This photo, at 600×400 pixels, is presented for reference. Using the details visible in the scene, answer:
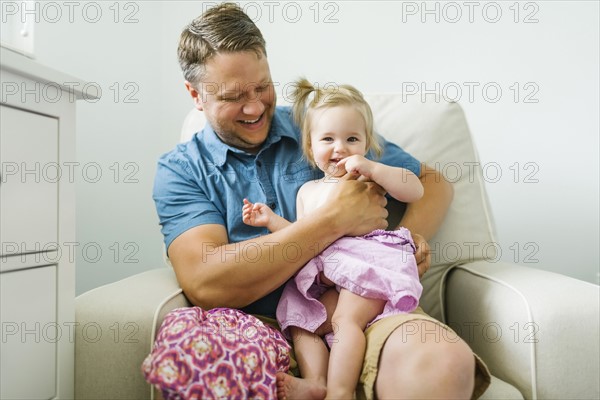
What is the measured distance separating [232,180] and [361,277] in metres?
0.41

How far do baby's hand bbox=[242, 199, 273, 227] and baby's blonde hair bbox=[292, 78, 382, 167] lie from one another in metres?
0.20

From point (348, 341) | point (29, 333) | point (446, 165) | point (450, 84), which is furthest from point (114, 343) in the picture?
point (450, 84)

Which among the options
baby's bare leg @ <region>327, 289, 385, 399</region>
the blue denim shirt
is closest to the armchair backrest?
the blue denim shirt

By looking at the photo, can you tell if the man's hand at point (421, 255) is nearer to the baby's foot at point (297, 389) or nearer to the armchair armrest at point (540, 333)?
the armchair armrest at point (540, 333)

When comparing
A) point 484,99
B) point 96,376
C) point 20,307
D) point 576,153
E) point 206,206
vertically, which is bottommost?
point 96,376

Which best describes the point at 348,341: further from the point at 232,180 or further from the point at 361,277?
the point at 232,180

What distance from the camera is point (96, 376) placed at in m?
0.99

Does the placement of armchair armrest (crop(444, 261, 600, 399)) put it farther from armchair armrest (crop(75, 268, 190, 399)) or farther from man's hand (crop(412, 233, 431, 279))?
armchair armrest (crop(75, 268, 190, 399))

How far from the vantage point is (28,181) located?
0.89m

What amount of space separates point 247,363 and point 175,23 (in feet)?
4.79

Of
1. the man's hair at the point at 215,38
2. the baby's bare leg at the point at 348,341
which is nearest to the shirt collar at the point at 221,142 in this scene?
the man's hair at the point at 215,38

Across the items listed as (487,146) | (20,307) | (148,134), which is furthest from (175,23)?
(20,307)

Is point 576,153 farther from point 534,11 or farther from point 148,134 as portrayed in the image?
point 148,134

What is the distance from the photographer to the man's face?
1.23 metres
